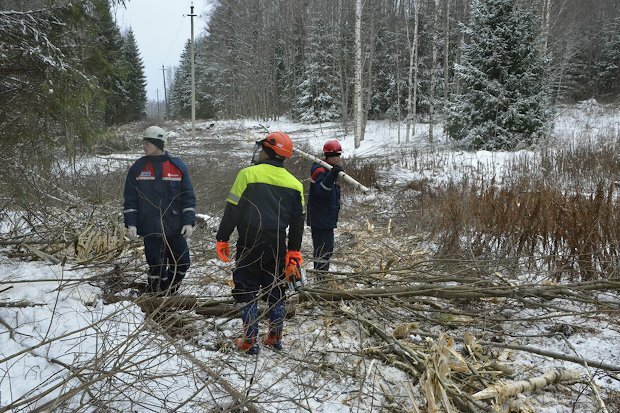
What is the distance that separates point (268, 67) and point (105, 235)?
3292 cm

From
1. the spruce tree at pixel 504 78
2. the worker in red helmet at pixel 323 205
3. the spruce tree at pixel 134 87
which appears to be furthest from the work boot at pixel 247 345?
the spruce tree at pixel 134 87

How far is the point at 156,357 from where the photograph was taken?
6.64 feet

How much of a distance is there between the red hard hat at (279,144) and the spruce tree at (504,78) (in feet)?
36.6

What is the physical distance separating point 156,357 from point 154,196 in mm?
1924

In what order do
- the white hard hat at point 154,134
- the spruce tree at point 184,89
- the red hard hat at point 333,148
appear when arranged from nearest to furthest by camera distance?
the white hard hat at point 154,134 < the red hard hat at point 333,148 < the spruce tree at point 184,89

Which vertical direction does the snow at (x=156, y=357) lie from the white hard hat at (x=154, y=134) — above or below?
below

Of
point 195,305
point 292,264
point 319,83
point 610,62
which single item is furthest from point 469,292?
point 610,62

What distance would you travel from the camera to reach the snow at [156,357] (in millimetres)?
1975

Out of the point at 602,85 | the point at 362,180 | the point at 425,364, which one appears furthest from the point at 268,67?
the point at 425,364

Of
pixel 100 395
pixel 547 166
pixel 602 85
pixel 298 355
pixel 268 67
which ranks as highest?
pixel 268 67

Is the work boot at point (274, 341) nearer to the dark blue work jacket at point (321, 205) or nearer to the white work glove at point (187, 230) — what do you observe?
the white work glove at point (187, 230)

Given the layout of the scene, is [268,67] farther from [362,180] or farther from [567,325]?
[567,325]

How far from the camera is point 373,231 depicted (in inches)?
273

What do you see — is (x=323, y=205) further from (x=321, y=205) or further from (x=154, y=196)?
(x=154, y=196)
